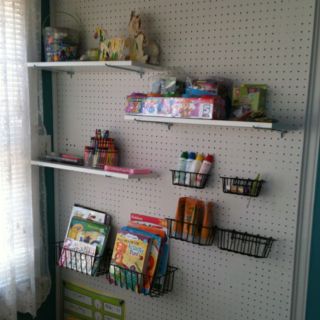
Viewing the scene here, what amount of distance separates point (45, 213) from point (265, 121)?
1.35 meters

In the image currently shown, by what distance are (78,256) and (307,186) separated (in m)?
1.20

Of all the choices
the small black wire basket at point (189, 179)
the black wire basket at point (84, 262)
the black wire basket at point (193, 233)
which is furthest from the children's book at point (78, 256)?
the small black wire basket at point (189, 179)

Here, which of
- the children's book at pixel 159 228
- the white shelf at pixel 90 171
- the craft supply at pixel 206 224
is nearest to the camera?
the craft supply at pixel 206 224

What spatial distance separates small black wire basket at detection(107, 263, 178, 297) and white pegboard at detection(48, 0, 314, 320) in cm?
6

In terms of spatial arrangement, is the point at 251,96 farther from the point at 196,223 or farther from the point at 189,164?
the point at 196,223

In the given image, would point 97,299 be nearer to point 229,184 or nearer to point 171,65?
point 229,184

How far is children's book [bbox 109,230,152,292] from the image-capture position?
1.82 meters

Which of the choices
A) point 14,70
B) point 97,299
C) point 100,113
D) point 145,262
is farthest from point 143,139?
point 97,299

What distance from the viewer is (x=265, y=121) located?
4.65 feet

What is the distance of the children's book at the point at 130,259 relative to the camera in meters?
1.82

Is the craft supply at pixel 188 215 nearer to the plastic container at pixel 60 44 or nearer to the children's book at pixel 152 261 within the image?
the children's book at pixel 152 261

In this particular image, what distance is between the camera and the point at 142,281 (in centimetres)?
181

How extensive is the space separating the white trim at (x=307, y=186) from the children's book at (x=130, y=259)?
0.66 meters

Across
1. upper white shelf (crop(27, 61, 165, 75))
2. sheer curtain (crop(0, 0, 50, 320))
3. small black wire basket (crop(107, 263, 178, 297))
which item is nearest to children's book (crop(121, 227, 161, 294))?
small black wire basket (crop(107, 263, 178, 297))
